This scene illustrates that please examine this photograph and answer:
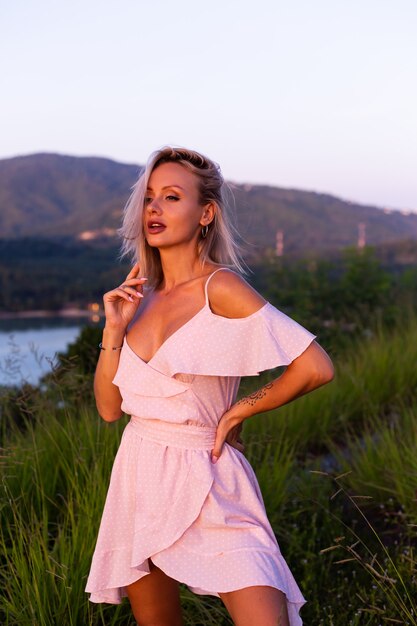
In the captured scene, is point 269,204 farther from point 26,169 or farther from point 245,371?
point 245,371

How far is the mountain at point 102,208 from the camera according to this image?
62.2 m

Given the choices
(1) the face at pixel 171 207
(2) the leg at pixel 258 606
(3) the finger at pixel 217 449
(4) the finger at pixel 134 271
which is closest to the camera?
(2) the leg at pixel 258 606

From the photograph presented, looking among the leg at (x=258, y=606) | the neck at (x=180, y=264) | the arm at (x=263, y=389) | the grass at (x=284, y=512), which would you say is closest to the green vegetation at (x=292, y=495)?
the grass at (x=284, y=512)

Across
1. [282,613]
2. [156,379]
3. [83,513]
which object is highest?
[156,379]

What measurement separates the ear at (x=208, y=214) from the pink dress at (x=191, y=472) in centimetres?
39

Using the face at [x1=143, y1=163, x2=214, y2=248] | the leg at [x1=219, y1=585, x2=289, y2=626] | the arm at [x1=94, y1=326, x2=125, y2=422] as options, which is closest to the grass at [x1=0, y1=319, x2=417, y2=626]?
the leg at [x1=219, y1=585, x2=289, y2=626]

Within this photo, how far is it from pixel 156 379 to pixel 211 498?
411 millimetres

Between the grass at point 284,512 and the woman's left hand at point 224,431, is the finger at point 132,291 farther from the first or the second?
the grass at point 284,512

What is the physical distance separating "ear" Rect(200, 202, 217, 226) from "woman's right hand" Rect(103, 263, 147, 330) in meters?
0.29

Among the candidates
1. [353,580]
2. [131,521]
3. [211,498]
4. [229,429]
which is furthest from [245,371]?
[353,580]

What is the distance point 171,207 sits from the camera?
2832 mm

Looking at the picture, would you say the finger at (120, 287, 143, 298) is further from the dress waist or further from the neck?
the dress waist

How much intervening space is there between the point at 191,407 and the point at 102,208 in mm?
75711

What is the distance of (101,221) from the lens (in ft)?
204
